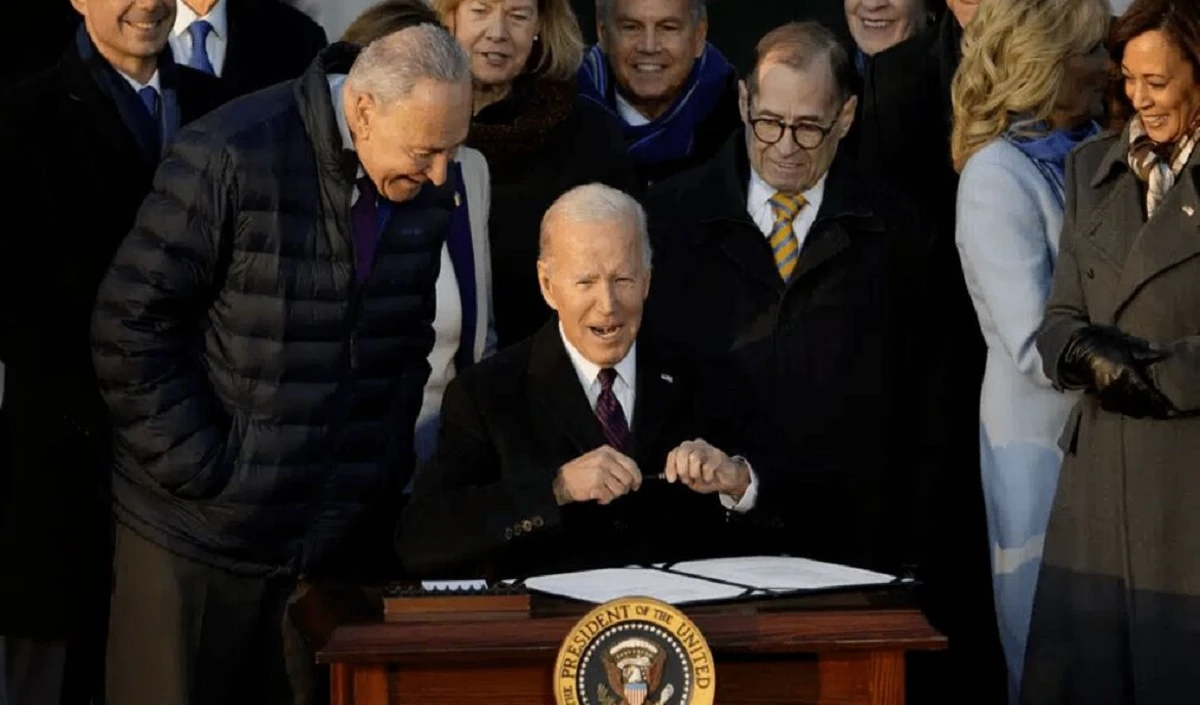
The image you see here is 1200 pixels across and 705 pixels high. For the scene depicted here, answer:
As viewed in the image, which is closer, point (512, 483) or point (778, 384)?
point (512, 483)

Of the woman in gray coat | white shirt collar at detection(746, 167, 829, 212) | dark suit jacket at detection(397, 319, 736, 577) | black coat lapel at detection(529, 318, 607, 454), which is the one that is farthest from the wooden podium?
white shirt collar at detection(746, 167, 829, 212)

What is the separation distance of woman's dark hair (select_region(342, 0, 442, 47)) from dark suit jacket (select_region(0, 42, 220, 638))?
631 millimetres

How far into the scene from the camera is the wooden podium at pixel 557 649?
12.8 ft

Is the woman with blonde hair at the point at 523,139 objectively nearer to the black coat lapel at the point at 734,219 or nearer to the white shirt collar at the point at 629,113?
the black coat lapel at the point at 734,219

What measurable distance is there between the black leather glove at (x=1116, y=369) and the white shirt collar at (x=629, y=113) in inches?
63.4

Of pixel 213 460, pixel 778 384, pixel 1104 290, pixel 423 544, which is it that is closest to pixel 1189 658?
pixel 1104 290

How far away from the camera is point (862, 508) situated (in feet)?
18.0

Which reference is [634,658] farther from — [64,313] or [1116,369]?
[64,313]

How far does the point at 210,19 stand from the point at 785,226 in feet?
4.60

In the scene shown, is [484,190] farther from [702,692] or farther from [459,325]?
[702,692]

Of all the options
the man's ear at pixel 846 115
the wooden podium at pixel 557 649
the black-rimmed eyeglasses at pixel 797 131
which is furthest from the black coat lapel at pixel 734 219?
the wooden podium at pixel 557 649

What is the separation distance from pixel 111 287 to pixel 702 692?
147 cm

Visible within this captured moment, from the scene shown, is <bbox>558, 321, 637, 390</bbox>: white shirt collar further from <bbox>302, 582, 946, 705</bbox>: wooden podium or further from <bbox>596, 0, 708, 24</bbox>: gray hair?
<bbox>596, 0, 708, 24</bbox>: gray hair

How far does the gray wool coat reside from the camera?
4.84 m
